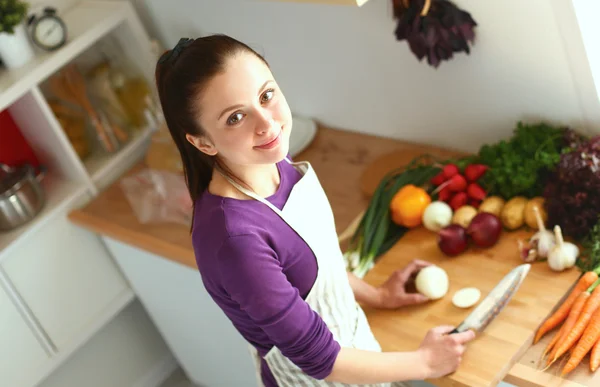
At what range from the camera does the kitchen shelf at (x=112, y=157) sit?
7.40 feet

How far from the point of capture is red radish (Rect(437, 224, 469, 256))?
1.57 meters

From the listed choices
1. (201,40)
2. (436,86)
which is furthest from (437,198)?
(201,40)

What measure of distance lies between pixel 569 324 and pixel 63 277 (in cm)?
145

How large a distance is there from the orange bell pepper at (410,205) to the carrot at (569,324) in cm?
42

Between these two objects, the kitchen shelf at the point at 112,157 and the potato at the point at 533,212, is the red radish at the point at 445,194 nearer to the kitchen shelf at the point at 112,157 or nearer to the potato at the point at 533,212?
the potato at the point at 533,212

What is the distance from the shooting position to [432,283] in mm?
1492

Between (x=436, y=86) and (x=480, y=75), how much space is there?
138 millimetres

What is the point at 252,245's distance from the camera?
113 cm

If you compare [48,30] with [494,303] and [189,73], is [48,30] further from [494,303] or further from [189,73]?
[494,303]

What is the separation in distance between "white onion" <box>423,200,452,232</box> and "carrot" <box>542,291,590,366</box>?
361 mm

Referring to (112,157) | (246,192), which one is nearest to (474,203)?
(246,192)

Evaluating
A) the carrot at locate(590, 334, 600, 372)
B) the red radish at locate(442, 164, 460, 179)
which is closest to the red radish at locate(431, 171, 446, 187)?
the red radish at locate(442, 164, 460, 179)

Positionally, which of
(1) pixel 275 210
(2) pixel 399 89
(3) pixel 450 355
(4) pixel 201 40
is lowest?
(3) pixel 450 355

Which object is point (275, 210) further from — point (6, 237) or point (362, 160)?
point (6, 237)
